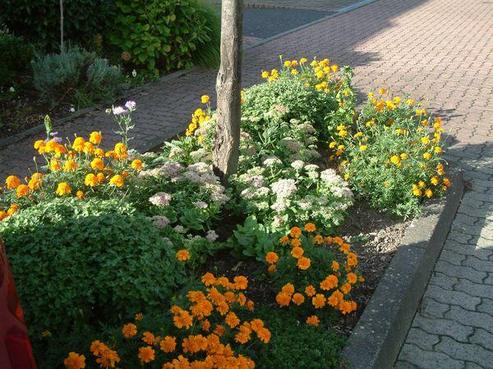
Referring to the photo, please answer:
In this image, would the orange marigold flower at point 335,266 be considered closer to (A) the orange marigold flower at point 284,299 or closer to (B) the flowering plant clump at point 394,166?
(A) the orange marigold flower at point 284,299

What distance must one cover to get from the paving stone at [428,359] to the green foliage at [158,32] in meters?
6.32

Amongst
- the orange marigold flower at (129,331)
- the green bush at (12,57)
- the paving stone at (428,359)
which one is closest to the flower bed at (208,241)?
the orange marigold flower at (129,331)

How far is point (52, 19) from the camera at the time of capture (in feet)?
28.0

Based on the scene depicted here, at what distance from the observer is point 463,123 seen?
7668 mm

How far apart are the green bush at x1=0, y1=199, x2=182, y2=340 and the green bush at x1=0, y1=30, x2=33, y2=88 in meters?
4.66

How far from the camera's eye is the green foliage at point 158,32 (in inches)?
360

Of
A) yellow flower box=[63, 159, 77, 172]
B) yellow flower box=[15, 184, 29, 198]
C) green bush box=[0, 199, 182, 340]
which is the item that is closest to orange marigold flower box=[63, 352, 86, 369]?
green bush box=[0, 199, 182, 340]

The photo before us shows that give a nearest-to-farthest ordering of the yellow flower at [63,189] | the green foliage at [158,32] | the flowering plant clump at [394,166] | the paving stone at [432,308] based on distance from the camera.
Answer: the yellow flower at [63,189], the paving stone at [432,308], the flowering plant clump at [394,166], the green foliage at [158,32]

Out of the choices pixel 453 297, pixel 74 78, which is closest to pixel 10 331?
pixel 453 297

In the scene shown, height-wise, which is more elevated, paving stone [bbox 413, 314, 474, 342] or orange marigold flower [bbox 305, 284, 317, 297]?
orange marigold flower [bbox 305, 284, 317, 297]

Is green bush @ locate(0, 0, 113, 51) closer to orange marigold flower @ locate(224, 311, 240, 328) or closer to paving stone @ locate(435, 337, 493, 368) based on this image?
orange marigold flower @ locate(224, 311, 240, 328)

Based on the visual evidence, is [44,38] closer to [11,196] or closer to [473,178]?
[11,196]

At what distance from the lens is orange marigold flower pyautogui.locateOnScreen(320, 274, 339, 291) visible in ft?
11.3

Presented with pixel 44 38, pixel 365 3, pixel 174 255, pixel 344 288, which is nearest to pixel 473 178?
pixel 344 288
